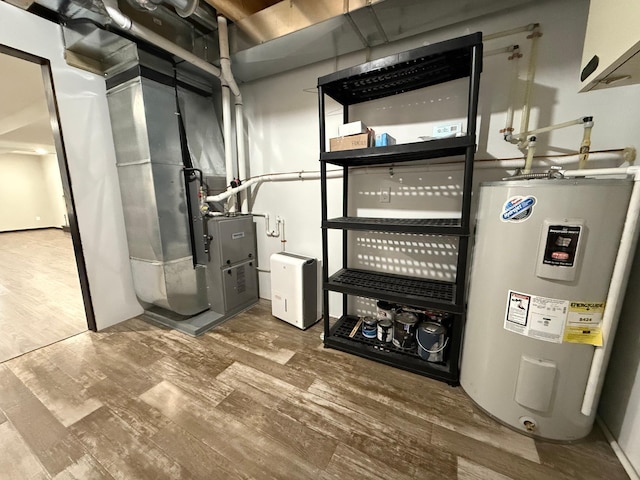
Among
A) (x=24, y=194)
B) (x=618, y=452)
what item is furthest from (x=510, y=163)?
(x=24, y=194)

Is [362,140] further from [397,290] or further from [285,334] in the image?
[285,334]

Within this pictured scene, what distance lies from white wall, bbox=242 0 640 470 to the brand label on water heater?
2.00 feet

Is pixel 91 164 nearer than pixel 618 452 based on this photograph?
No

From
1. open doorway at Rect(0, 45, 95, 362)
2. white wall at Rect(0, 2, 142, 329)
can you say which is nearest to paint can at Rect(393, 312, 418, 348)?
white wall at Rect(0, 2, 142, 329)

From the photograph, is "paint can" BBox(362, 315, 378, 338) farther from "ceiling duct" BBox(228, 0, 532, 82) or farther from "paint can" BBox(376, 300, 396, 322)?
"ceiling duct" BBox(228, 0, 532, 82)

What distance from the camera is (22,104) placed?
10.6 feet

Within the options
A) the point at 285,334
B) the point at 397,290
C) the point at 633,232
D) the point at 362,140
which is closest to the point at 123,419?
the point at 285,334

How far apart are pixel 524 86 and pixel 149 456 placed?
2818 mm

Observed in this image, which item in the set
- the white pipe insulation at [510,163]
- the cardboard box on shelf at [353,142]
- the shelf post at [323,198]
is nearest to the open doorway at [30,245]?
the white pipe insulation at [510,163]

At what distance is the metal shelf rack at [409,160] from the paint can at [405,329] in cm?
5

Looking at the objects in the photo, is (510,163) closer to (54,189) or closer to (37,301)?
(37,301)

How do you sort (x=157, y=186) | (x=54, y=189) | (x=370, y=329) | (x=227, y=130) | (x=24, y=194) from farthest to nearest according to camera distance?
1. (x=54, y=189)
2. (x=24, y=194)
3. (x=227, y=130)
4. (x=157, y=186)
5. (x=370, y=329)

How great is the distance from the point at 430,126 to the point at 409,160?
264 millimetres

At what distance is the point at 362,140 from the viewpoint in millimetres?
1566
